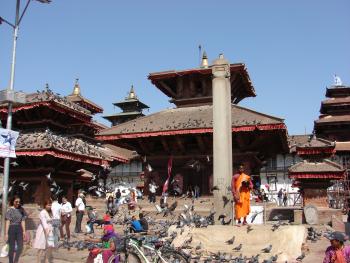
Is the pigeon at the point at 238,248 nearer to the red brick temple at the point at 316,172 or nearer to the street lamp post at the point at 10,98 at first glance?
the street lamp post at the point at 10,98

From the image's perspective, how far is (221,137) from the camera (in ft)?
43.3

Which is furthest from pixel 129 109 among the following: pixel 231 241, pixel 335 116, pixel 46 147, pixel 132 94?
pixel 231 241

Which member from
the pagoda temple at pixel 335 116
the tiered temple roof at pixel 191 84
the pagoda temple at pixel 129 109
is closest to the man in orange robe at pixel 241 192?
the tiered temple roof at pixel 191 84

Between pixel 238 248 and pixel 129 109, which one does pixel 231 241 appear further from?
pixel 129 109

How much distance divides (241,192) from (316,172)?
34.5 ft

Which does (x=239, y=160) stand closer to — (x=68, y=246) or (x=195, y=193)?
(x=195, y=193)

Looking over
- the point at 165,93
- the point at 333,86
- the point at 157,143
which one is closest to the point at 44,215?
the point at 157,143

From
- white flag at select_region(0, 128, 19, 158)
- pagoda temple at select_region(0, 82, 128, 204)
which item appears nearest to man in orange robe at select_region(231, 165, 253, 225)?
A: white flag at select_region(0, 128, 19, 158)

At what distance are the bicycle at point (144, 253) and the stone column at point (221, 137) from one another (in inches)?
149

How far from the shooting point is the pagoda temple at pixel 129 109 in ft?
220

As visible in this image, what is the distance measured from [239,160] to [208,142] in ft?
6.77

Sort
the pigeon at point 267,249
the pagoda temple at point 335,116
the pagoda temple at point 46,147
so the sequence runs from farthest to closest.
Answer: the pagoda temple at point 335,116, the pagoda temple at point 46,147, the pigeon at point 267,249

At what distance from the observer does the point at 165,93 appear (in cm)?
3048

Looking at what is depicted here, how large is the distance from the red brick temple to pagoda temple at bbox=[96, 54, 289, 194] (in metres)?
1.86
